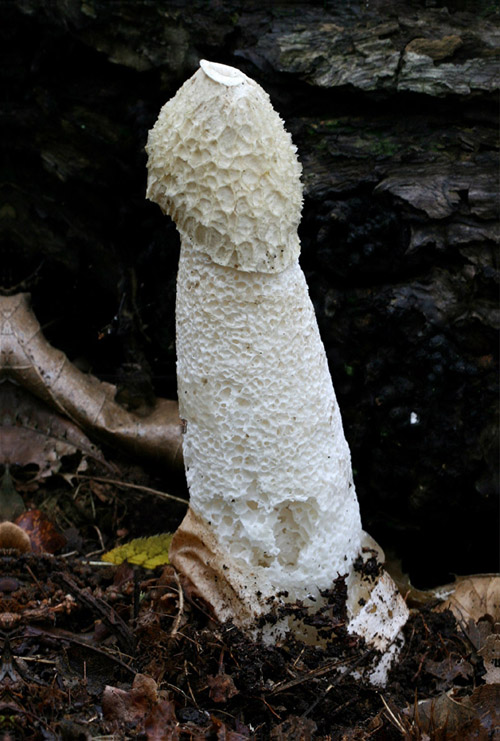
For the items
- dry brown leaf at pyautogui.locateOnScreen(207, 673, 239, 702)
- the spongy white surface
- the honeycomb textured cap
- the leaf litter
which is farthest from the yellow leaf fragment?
the honeycomb textured cap

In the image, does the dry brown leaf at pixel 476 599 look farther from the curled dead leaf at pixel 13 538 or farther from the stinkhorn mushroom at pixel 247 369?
the curled dead leaf at pixel 13 538

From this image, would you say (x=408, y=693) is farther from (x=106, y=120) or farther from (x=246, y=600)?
(x=106, y=120)

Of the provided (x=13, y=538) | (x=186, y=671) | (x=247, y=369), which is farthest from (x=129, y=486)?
(x=247, y=369)

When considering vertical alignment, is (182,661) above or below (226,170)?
below

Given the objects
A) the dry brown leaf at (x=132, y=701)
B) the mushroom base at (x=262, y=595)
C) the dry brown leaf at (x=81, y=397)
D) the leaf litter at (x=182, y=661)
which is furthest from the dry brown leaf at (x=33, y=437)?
the dry brown leaf at (x=132, y=701)

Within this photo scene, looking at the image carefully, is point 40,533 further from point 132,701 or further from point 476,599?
point 476,599

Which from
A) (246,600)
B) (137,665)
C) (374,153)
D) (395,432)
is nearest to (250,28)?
(374,153)

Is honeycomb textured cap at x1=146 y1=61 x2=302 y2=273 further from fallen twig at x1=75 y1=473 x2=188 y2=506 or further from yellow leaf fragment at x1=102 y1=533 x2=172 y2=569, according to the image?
fallen twig at x1=75 y1=473 x2=188 y2=506
